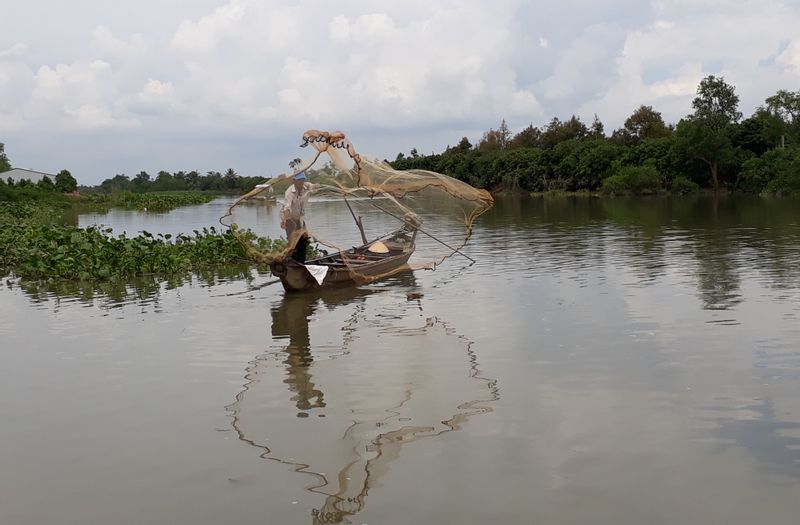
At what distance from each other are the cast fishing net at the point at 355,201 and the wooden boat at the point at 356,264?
51 mm

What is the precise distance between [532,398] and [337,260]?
10293 millimetres

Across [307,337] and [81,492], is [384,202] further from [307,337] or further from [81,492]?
[81,492]

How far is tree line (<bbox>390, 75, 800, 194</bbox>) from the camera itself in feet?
203

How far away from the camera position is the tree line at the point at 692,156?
203 feet

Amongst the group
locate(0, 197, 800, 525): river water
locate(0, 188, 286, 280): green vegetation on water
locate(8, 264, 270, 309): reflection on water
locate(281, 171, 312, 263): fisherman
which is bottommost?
locate(0, 197, 800, 525): river water

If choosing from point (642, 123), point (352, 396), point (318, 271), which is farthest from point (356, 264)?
point (642, 123)

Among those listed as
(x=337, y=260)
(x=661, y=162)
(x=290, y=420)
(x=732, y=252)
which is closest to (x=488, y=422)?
(x=290, y=420)

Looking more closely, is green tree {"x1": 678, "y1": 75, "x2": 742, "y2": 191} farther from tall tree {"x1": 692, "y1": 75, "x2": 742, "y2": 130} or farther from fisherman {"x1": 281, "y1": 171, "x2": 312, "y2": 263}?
fisherman {"x1": 281, "y1": 171, "x2": 312, "y2": 263}

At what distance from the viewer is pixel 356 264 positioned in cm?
1802

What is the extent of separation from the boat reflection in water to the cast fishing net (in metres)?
3.81

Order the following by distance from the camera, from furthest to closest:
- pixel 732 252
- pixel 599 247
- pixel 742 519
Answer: pixel 599 247 → pixel 732 252 → pixel 742 519

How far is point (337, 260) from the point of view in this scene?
18.4 metres

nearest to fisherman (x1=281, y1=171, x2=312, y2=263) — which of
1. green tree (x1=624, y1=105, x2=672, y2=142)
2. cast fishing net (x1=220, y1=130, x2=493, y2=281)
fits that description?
cast fishing net (x1=220, y1=130, x2=493, y2=281)

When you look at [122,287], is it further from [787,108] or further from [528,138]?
[528,138]
